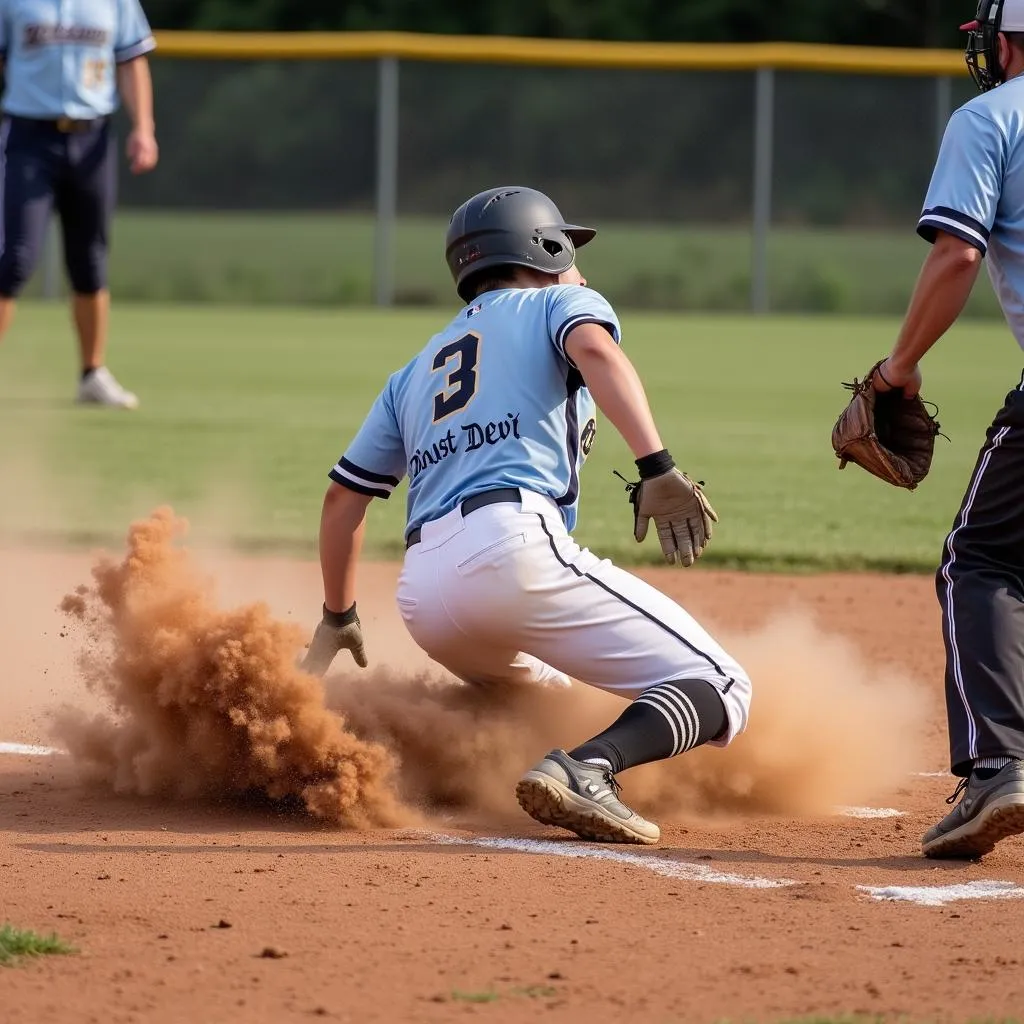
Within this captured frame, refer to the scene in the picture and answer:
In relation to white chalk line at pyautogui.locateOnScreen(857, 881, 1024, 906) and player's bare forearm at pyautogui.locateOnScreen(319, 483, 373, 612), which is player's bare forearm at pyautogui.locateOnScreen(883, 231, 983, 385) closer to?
white chalk line at pyautogui.locateOnScreen(857, 881, 1024, 906)

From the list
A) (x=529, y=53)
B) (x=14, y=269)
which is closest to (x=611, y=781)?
(x=14, y=269)

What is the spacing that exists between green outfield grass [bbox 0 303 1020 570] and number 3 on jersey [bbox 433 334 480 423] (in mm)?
3154

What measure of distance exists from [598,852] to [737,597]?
2.94 m

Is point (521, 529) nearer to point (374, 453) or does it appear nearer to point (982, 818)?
point (374, 453)

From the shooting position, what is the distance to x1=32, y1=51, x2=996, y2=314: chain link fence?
2072 centimetres

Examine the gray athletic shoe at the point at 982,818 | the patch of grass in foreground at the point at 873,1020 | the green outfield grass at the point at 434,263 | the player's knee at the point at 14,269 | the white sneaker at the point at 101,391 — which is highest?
the green outfield grass at the point at 434,263

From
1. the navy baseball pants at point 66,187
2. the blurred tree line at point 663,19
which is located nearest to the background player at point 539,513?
the navy baseball pants at point 66,187

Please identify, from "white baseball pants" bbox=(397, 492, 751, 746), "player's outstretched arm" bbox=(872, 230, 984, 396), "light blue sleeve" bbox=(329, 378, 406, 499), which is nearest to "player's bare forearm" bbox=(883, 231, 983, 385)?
"player's outstretched arm" bbox=(872, 230, 984, 396)

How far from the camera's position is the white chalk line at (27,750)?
4.35 metres

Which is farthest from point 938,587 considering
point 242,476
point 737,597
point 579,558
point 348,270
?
point 348,270

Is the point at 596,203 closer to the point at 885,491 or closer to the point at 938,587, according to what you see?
the point at 885,491

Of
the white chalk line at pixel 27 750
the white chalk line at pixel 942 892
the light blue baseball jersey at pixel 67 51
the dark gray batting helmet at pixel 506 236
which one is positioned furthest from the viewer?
the light blue baseball jersey at pixel 67 51

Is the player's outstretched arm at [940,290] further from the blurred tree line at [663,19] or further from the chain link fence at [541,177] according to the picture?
the blurred tree line at [663,19]

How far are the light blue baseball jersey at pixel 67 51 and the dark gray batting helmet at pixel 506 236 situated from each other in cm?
619
